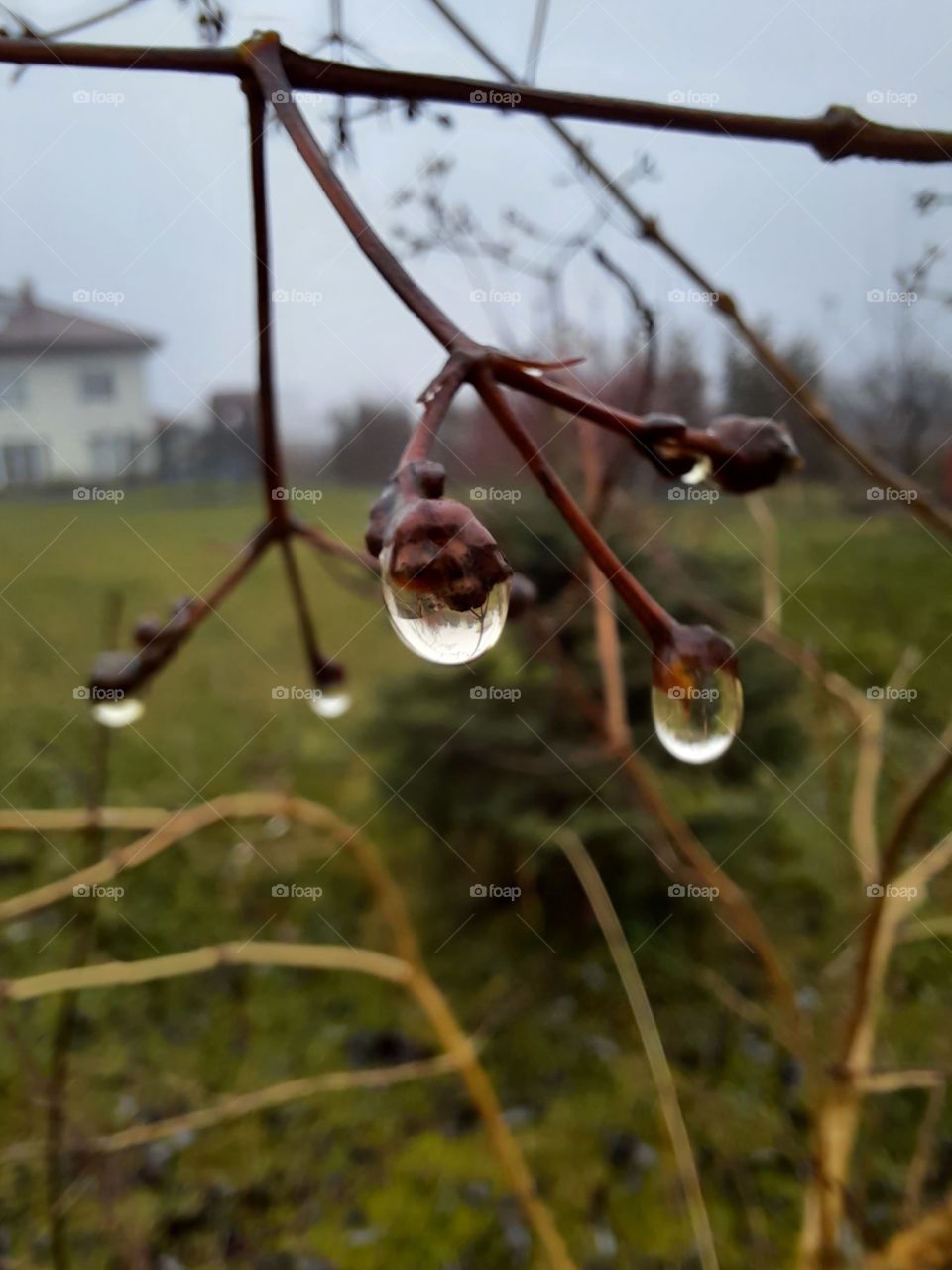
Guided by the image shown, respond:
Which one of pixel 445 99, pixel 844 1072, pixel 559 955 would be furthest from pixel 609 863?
pixel 445 99

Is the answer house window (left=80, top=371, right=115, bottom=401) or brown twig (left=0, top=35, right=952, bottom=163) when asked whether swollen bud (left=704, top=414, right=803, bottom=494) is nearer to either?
brown twig (left=0, top=35, right=952, bottom=163)

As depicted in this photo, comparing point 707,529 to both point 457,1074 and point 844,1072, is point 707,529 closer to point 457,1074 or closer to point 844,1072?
point 457,1074

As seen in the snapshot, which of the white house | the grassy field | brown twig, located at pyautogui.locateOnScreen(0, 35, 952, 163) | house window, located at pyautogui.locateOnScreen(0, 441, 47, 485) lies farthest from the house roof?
brown twig, located at pyautogui.locateOnScreen(0, 35, 952, 163)

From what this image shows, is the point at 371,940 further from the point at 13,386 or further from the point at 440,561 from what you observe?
the point at 440,561

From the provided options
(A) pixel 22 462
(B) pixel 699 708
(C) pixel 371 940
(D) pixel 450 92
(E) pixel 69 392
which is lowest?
(C) pixel 371 940

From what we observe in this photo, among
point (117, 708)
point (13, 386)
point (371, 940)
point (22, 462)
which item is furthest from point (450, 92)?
point (371, 940)
